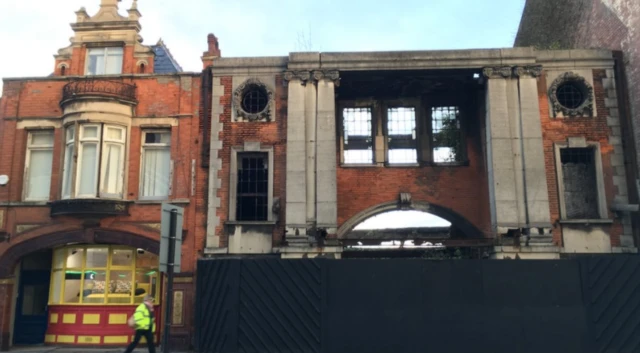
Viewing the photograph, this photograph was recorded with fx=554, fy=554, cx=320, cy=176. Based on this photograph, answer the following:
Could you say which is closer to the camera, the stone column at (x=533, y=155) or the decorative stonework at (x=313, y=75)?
the stone column at (x=533, y=155)

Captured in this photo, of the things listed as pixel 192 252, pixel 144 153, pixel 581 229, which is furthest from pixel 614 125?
pixel 144 153

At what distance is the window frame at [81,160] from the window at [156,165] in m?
0.58

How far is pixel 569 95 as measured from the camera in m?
17.0

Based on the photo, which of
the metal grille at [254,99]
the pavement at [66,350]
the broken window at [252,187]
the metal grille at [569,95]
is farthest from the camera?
the metal grille at [254,99]

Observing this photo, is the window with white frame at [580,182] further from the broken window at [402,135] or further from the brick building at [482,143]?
the broken window at [402,135]

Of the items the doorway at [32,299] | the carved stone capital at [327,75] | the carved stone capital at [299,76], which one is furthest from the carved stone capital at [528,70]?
the doorway at [32,299]

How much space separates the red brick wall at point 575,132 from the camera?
1608 cm

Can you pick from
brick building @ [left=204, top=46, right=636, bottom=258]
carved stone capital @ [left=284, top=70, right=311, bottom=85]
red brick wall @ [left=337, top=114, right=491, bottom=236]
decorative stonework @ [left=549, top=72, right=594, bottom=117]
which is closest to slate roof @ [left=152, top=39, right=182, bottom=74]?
brick building @ [left=204, top=46, right=636, bottom=258]

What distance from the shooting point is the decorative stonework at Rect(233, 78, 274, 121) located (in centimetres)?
1697

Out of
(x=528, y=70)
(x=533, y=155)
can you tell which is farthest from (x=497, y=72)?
(x=533, y=155)

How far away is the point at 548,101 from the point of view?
16.7 meters

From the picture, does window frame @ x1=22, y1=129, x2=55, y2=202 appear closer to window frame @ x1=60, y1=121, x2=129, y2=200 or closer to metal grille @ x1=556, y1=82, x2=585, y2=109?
window frame @ x1=60, y1=121, x2=129, y2=200

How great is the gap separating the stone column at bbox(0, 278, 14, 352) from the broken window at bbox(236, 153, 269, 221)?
7.27 metres

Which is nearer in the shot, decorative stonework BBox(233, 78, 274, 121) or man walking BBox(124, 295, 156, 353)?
man walking BBox(124, 295, 156, 353)
